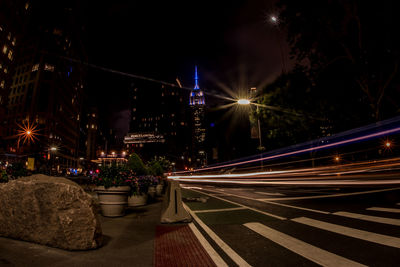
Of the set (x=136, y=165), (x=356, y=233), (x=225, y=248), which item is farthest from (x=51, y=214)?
(x=136, y=165)

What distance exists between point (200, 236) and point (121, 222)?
108 inches

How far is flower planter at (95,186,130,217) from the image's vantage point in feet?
23.3

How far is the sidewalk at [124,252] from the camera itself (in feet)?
12.1

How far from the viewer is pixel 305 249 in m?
4.30

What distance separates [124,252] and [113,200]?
3.29 m

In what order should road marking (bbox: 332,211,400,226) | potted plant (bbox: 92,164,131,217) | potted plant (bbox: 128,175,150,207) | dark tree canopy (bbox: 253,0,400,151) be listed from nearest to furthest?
road marking (bbox: 332,211,400,226) < potted plant (bbox: 92,164,131,217) < potted plant (bbox: 128,175,150,207) < dark tree canopy (bbox: 253,0,400,151)

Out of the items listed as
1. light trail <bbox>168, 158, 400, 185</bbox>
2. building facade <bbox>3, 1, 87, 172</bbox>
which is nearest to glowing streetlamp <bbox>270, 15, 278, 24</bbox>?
light trail <bbox>168, 158, 400, 185</bbox>

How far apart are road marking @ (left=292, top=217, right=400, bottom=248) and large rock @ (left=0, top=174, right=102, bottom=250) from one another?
5.31 m

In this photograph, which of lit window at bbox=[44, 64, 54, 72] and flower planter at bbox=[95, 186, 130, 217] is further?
lit window at bbox=[44, 64, 54, 72]

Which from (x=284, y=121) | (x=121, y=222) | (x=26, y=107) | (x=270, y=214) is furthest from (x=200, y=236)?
(x=26, y=107)

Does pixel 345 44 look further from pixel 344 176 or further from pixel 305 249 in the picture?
pixel 305 249

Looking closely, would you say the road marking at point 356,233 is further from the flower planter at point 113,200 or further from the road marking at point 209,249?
the flower planter at point 113,200

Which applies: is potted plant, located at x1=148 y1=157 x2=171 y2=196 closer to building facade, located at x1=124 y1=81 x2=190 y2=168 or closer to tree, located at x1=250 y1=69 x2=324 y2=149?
tree, located at x1=250 y1=69 x2=324 y2=149

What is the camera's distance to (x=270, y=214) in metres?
7.86
